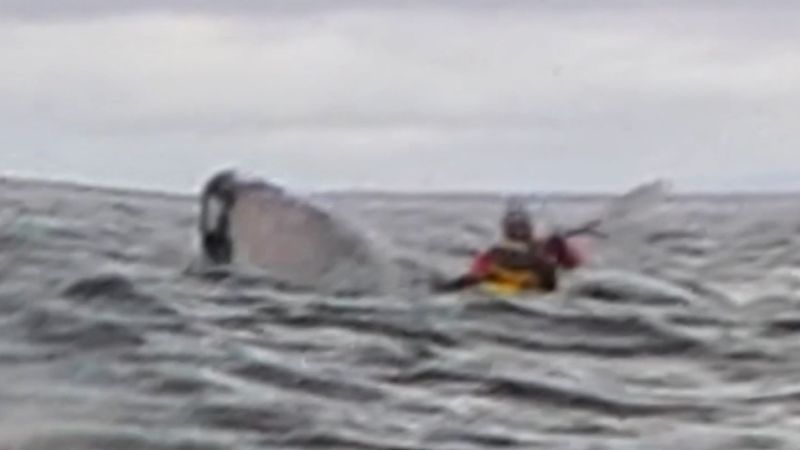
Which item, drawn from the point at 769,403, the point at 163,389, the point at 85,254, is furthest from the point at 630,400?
the point at 85,254

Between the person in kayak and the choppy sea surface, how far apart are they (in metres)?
0.22

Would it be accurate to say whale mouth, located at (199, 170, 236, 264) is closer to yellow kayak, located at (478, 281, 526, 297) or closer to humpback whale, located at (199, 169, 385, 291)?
humpback whale, located at (199, 169, 385, 291)

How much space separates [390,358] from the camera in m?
16.3

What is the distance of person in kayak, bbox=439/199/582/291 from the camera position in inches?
826

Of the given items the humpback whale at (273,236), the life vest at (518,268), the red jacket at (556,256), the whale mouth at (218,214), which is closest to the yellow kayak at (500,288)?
the life vest at (518,268)

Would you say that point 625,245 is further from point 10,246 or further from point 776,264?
point 10,246

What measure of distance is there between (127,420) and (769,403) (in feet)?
10.8

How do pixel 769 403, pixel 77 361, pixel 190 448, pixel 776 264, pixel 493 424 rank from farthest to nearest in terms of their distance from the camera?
pixel 776 264 → pixel 77 361 → pixel 769 403 → pixel 493 424 → pixel 190 448

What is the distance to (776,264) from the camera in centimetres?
2780

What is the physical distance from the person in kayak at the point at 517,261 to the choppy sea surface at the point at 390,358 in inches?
8.8

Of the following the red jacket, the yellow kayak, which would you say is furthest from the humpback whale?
the yellow kayak


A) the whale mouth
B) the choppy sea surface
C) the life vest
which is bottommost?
the choppy sea surface

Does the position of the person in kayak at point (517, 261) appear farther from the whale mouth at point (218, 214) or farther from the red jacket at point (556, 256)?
the whale mouth at point (218, 214)

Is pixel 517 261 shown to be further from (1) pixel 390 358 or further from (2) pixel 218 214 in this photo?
(1) pixel 390 358
